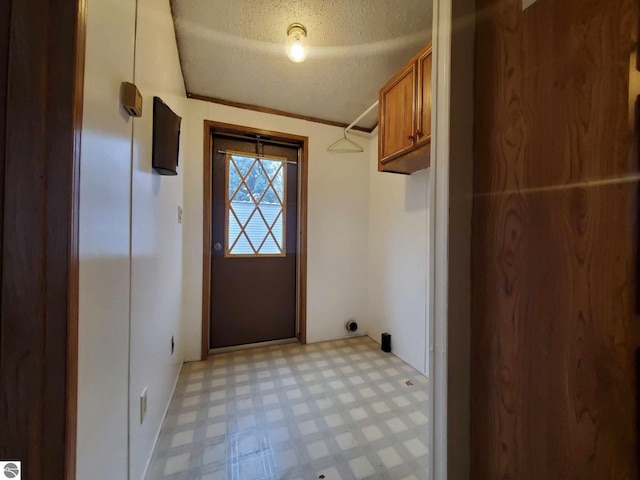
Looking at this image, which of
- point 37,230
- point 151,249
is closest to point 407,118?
point 151,249

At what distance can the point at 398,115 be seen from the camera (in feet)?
5.72

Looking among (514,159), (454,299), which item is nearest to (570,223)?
(514,159)

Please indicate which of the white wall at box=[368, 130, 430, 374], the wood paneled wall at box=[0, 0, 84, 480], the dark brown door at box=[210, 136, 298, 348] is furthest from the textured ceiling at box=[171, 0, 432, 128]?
the wood paneled wall at box=[0, 0, 84, 480]

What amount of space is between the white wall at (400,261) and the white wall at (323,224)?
15 centimetres

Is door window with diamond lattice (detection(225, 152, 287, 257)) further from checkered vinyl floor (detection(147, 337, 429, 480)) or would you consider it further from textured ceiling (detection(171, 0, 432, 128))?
checkered vinyl floor (detection(147, 337, 429, 480))

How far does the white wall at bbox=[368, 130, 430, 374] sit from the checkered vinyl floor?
12.0 inches

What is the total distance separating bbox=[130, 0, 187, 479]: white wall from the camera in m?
0.97

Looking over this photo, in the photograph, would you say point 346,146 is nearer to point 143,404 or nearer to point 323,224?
point 323,224

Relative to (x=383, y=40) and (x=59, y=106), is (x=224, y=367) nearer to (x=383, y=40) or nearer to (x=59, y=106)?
(x=59, y=106)

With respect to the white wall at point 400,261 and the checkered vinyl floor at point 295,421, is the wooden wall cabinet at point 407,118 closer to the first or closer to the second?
the white wall at point 400,261

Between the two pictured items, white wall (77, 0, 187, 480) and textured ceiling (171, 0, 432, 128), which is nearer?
white wall (77, 0, 187, 480)

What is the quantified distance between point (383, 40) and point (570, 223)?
162 centimetres

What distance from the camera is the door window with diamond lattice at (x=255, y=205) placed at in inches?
94.6

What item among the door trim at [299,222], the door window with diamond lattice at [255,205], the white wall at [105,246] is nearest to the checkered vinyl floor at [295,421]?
the door trim at [299,222]
